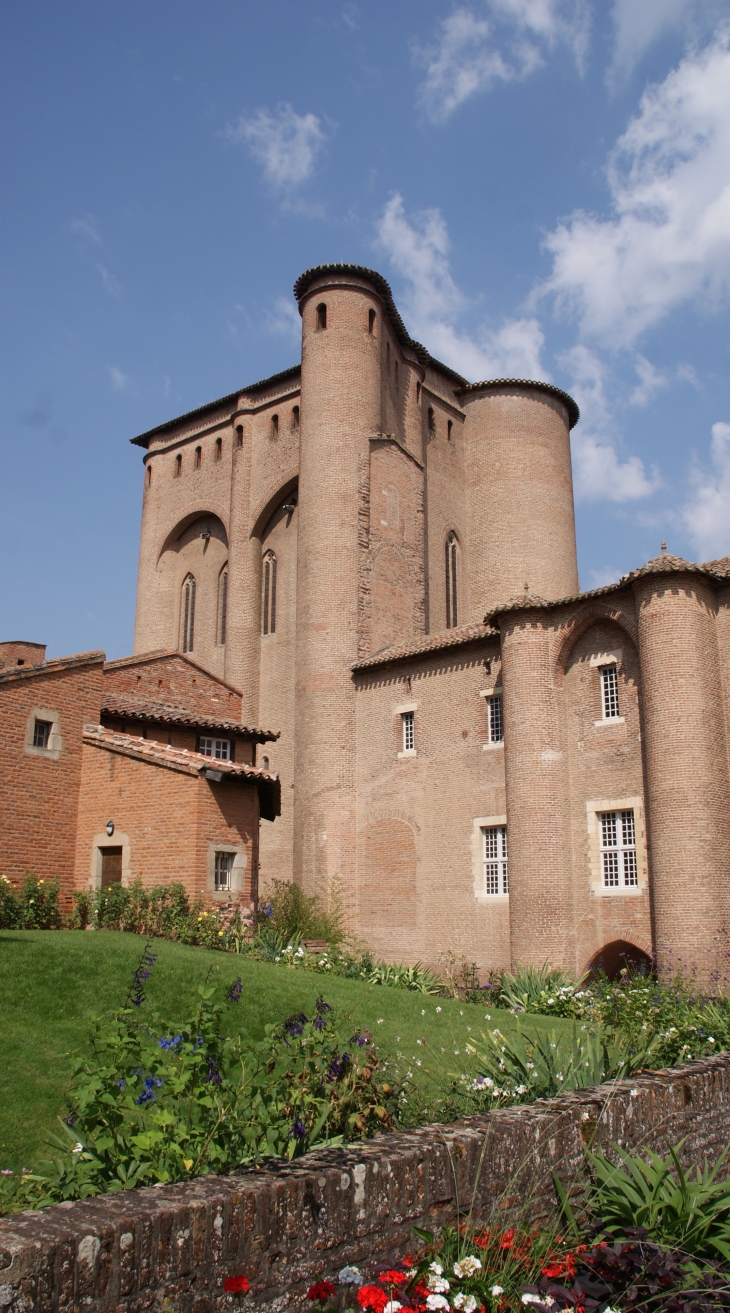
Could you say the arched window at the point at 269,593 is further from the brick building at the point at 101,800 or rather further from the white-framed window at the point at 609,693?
the white-framed window at the point at 609,693

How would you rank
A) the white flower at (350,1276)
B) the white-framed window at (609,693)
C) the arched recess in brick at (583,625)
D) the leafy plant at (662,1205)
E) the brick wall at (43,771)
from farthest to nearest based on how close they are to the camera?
the white-framed window at (609,693)
the arched recess in brick at (583,625)
the brick wall at (43,771)
the leafy plant at (662,1205)
the white flower at (350,1276)

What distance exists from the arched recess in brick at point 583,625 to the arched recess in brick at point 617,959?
19.7 feet

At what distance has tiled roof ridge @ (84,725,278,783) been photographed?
19172mm

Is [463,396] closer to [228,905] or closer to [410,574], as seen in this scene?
[410,574]

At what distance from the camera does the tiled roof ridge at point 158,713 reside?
2239 cm

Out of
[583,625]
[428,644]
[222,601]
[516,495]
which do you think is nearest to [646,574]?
[583,625]

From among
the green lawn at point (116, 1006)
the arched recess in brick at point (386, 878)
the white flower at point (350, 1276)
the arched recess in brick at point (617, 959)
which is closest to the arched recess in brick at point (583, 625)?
the arched recess in brick at point (617, 959)

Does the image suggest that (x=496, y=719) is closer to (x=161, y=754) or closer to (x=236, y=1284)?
(x=161, y=754)

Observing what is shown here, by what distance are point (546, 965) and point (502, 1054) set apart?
13965 mm

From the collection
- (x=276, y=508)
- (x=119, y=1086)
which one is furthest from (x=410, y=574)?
(x=119, y=1086)

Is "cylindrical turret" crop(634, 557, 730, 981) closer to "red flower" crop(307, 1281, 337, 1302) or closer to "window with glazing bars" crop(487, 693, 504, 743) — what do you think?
"window with glazing bars" crop(487, 693, 504, 743)

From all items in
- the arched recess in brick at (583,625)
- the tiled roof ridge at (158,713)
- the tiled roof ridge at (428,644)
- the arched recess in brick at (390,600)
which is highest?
the arched recess in brick at (390,600)

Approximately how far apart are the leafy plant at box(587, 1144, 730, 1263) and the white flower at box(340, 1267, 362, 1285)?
5.03 ft

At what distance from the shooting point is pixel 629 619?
→ 2161cm
